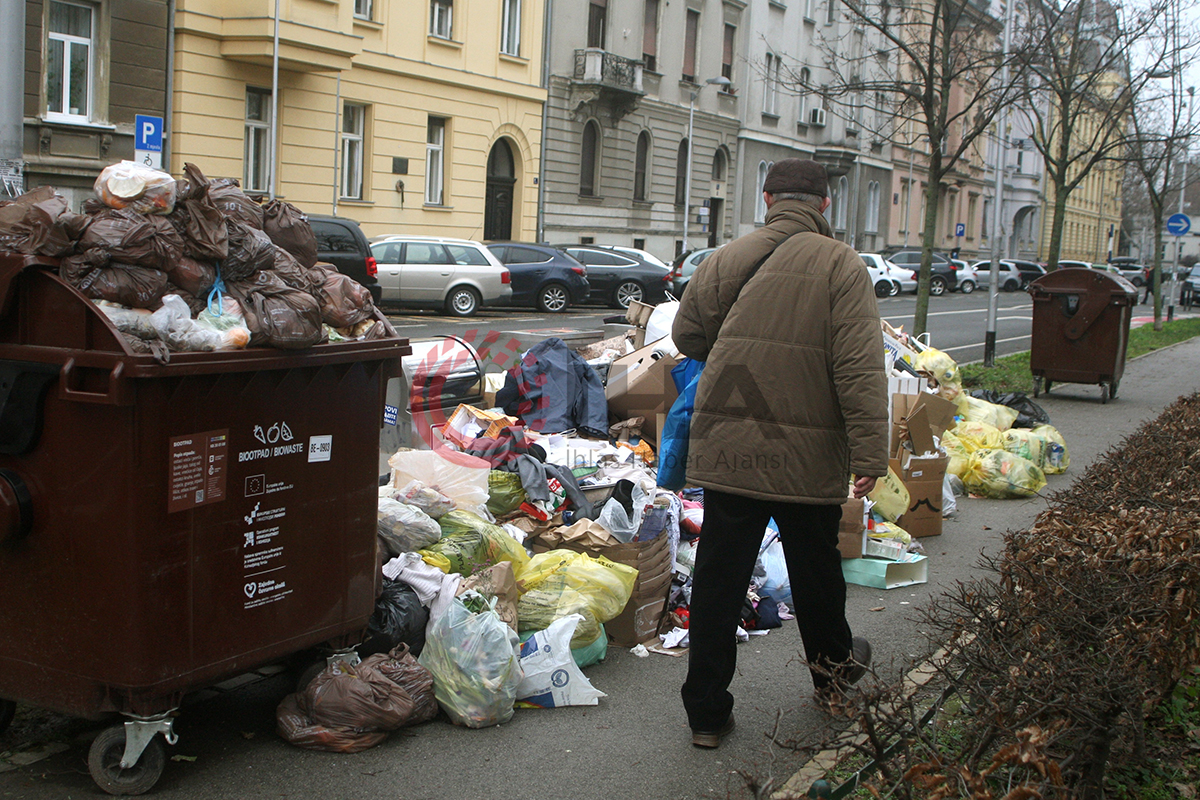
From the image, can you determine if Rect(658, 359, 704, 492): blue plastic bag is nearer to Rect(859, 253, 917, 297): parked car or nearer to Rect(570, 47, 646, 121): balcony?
Rect(570, 47, 646, 121): balcony


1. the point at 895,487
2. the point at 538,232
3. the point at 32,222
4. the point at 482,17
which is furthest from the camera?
the point at 538,232

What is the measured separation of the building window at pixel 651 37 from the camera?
121ft

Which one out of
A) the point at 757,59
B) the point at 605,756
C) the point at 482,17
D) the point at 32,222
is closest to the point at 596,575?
→ the point at 605,756

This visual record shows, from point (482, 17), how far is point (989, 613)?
93.2 ft

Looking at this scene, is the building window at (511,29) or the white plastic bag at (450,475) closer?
the white plastic bag at (450,475)

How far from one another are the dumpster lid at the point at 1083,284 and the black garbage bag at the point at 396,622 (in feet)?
32.8

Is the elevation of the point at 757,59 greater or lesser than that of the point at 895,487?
greater

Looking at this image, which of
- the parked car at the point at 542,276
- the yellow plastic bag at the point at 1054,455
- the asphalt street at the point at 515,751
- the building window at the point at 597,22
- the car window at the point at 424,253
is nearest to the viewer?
the asphalt street at the point at 515,751

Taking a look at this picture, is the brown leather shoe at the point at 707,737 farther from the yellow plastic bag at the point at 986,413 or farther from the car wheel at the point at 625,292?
the car wheel at the point at 625,292

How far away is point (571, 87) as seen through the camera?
33.0 metres

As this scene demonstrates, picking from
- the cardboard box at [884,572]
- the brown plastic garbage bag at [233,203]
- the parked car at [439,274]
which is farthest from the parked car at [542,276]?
the brown plastic garbage bag at [233,203]

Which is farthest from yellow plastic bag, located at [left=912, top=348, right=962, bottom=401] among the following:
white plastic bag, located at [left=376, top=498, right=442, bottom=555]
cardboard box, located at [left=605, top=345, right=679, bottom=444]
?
white plastic bag, located at [left=376, top=498, right=442, bottom=555]

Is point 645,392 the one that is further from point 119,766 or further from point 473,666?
point 119,766

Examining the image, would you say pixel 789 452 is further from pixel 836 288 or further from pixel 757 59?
pixel 757 59
